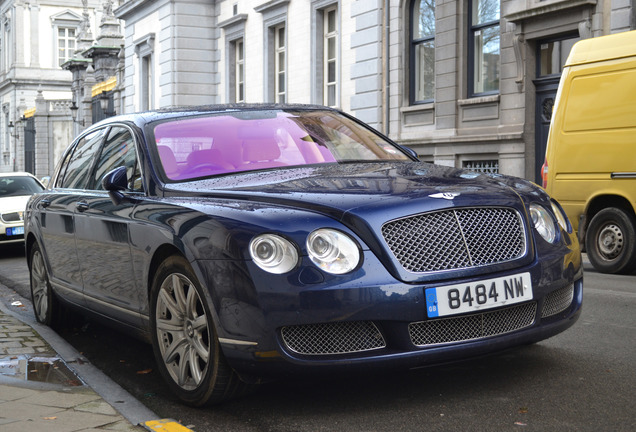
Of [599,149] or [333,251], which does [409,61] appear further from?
[333,251]

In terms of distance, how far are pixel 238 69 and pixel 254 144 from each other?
25.3m

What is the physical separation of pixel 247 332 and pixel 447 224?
3.43 ft

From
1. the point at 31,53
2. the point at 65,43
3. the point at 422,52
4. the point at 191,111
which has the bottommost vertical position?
the point at 191,111

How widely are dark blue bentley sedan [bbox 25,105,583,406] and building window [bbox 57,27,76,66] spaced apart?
75.6m

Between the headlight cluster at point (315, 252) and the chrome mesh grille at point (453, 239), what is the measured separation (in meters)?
0.19

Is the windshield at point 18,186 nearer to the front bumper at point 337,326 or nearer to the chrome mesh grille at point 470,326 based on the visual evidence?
the front bumper at point 337,326

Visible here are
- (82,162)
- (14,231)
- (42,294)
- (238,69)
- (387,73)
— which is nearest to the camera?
(82,162)

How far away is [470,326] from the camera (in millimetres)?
4336

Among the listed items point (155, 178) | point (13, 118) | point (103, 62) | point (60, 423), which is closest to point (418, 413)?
point (60, 423)

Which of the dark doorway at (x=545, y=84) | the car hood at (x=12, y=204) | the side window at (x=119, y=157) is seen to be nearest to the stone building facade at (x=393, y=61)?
the dark doorway at (x=545, y=84)

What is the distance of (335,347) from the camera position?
4.19 meters

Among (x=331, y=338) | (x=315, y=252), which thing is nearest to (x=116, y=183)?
(x=315, y=252)

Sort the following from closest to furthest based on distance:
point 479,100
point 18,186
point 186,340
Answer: point 186,340, point 18,186, point 479,100

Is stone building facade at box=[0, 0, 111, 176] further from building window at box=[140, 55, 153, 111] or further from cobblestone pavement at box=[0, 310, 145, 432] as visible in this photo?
cobblestone pavement at box=[0, 310, 145, 432]
